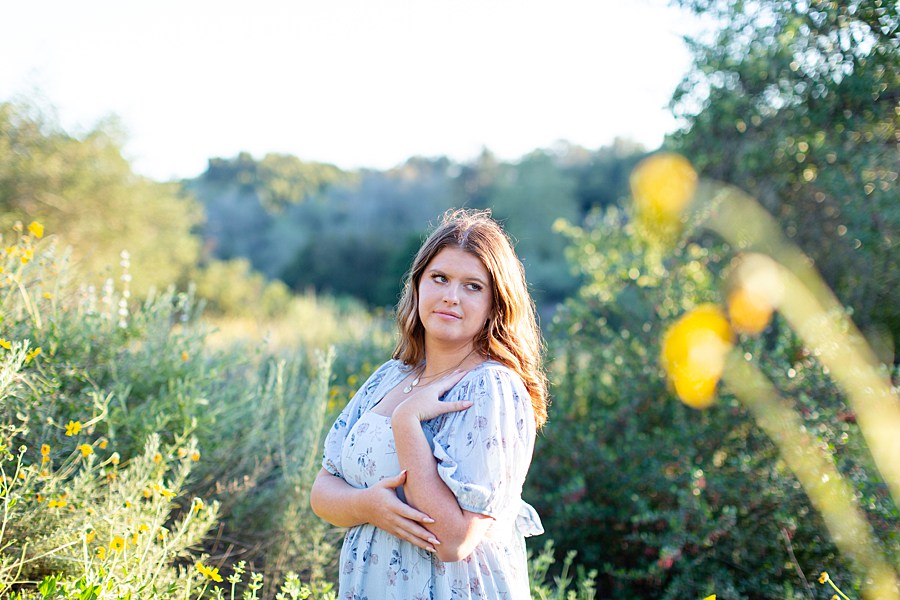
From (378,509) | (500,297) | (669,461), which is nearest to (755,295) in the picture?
(669,461)

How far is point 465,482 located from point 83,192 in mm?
14431

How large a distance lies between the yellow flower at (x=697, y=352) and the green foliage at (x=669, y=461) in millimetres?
101

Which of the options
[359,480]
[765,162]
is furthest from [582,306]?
[359,480]

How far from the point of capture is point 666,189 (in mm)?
6926

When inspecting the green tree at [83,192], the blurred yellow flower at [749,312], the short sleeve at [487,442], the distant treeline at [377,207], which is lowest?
the short sleeve at [487,442]

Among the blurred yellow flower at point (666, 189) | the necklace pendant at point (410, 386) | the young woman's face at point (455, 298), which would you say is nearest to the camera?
the young woman's face at point (455, 298)

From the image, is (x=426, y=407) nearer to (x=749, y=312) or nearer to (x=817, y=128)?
(x=749, y=312)

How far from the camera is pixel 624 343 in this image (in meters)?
5.09

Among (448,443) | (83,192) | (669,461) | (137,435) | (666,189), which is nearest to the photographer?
(448,443)

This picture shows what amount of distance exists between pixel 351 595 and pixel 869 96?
4.99 metres

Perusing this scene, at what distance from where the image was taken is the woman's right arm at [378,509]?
186cm

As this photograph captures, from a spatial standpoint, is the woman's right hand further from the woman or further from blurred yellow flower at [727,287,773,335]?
blurred yellow flower at [727,287,773,335]

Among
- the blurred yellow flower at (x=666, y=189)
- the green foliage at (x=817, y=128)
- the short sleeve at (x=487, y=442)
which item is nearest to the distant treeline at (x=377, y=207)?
the blurred yellow flower at (x=666, y=189)

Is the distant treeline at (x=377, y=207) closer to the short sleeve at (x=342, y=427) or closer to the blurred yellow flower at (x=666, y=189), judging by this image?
the blurred yellow flower at (x=666, y=189)
